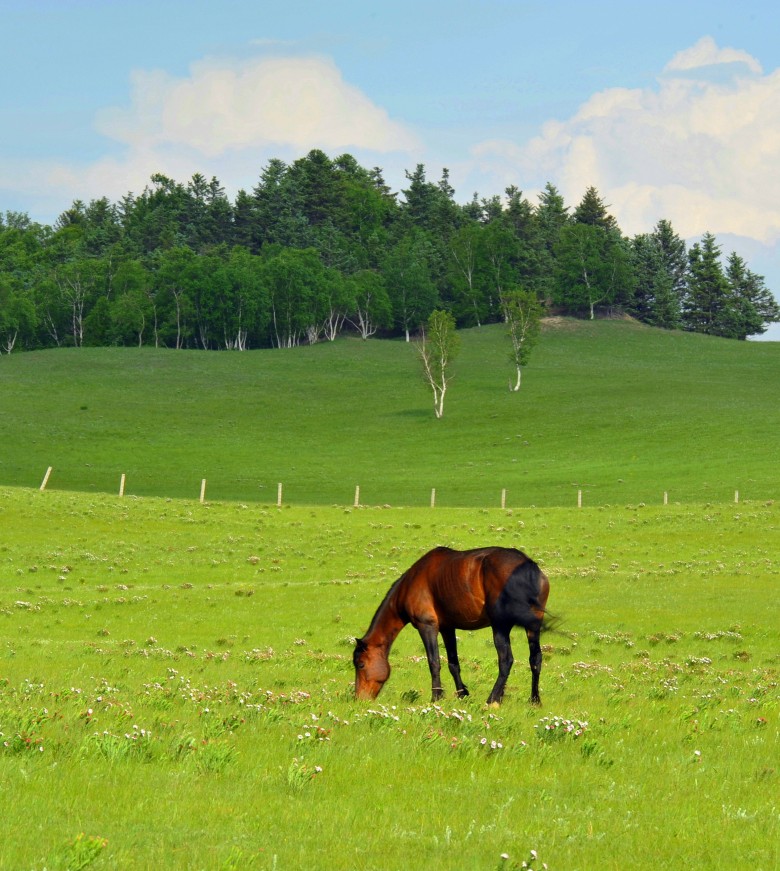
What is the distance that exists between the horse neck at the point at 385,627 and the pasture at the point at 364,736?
39.0 inches

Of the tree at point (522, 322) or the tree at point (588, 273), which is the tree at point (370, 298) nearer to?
the tree at point (588, 273)

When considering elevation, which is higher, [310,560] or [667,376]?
[667,376]

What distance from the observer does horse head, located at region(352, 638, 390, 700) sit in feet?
53.0

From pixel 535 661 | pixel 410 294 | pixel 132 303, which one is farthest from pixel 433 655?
pixel 410 294

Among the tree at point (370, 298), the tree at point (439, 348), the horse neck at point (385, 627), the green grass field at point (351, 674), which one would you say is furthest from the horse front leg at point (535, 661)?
the tree at point (370, 298)

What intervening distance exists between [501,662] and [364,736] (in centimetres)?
462

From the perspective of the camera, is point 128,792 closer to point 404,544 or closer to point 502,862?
point 502,862

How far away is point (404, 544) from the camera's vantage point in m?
47.6

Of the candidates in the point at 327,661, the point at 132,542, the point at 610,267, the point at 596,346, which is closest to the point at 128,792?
the point at 327,661

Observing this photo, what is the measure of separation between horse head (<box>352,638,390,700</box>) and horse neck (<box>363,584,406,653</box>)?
13 cm

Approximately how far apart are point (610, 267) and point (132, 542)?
538 ft

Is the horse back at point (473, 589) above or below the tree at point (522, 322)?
below

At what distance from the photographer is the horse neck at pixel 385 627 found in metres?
16.5

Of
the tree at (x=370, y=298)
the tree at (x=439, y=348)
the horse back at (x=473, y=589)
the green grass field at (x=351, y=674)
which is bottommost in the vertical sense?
the green grass field at (x=351, y=674)
